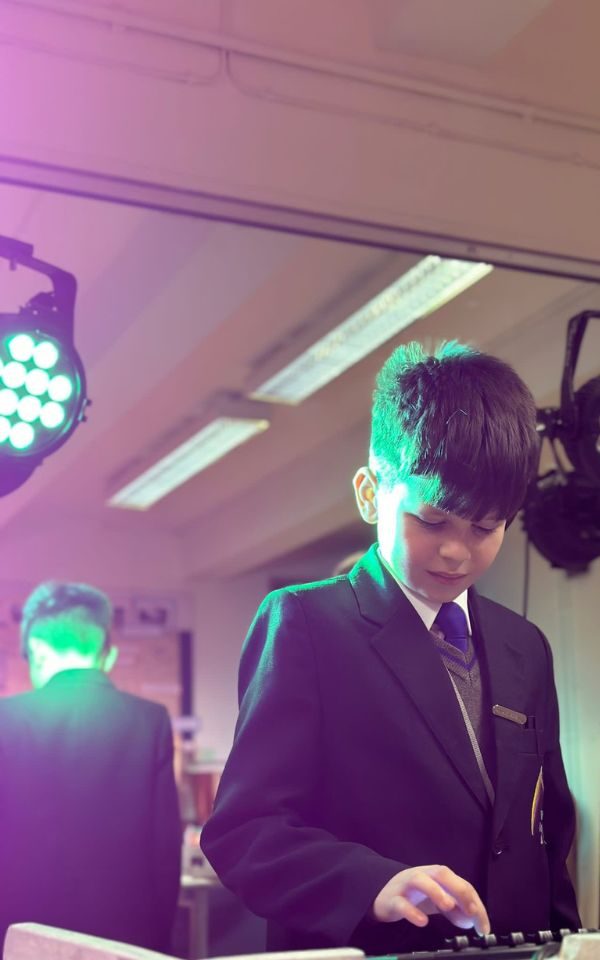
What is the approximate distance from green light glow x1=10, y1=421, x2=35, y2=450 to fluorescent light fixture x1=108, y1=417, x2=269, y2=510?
9.65ft

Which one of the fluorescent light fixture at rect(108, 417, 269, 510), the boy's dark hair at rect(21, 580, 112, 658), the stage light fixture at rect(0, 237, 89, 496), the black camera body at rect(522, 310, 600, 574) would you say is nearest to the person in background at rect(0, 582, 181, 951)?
the boy's dark hair at rect(21, 580, 112, 658)

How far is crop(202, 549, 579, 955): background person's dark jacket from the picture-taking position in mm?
1195

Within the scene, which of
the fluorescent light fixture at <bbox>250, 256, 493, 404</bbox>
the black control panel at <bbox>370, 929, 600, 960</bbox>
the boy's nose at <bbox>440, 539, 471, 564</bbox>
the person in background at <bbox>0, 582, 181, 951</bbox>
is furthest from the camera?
the fluorescent light fixture at <bbox>250, 256, 493, 404</bbox>

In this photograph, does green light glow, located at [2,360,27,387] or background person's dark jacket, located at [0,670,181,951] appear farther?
background person's dark jacket, located at [0,670,181,951]

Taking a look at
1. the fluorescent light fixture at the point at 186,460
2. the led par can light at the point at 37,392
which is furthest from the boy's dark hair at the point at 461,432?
the fluorescent light fixture at the point at 186,460

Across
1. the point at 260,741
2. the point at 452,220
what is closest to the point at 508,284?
the point at 452,220

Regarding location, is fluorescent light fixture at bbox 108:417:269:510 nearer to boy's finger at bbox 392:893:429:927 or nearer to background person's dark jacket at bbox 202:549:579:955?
background person's dark jacket at bbox 202:549:579:955

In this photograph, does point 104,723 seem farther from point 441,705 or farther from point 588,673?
point 441,705

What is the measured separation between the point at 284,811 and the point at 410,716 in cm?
19

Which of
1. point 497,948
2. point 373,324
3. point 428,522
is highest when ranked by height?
point 373,324

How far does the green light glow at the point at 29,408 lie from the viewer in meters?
1.76

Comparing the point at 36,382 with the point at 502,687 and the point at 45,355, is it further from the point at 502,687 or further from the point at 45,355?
the point at 502,687

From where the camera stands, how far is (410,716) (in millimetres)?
1288

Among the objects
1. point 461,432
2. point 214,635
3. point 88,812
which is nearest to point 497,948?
point 461,432
